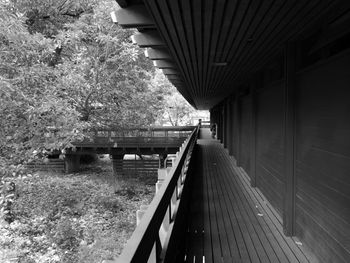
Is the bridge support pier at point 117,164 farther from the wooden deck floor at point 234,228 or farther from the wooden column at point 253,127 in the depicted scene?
the wooden column at point 253,127

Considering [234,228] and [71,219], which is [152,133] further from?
[234,228]

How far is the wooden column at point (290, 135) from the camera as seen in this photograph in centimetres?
349

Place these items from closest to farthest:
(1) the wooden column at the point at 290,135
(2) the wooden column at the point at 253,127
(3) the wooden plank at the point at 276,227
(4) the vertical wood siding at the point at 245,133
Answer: (3) the wooden plank at the point at 276,227 < (1) the wooden column at the point at 290,135 < (2) the wooden column at the point at 253,127 < (4) the vertical wood siding at the point at 245,133

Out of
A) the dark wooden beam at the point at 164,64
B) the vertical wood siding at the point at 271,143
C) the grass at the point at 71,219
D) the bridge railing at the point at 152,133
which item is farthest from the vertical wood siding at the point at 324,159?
the bridge railing at the point at 152,133

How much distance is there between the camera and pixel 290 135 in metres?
3.53

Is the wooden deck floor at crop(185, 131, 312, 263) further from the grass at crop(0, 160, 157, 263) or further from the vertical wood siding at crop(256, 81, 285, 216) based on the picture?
the grass at crop(0, 160, 157, 263)

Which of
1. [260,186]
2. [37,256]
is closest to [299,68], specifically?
[260,186]

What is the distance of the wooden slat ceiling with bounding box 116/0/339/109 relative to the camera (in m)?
2.22

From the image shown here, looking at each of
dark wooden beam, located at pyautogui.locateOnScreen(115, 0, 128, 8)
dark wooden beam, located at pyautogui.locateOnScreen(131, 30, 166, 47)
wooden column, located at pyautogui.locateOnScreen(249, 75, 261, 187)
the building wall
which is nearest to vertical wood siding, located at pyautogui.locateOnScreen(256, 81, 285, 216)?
the building wall

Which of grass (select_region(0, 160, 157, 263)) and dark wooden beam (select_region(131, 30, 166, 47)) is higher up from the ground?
dark wooden beam (select_region(131, 30, 166, 47))

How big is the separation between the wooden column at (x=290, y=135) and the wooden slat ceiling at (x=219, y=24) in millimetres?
223

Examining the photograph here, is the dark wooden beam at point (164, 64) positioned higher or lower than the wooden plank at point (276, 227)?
higher

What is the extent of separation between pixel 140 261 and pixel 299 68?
3.01 meters

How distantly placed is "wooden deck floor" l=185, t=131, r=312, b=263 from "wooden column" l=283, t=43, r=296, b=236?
0.83 feet
